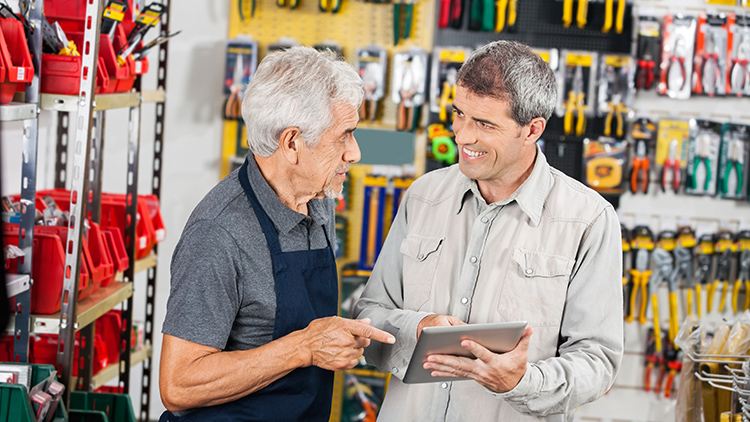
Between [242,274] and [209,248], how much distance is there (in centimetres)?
10

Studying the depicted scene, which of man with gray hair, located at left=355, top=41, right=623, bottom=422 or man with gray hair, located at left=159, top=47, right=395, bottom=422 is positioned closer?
man with gray hair, located at left=159, top=47, right=395, bottom=422

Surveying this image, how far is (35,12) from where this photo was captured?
2.27 metres

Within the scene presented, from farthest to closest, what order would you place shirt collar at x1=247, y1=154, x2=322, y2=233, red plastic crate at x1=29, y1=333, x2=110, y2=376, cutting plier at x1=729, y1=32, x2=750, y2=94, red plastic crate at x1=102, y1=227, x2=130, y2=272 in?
cutting plier at x1=729, y1=32, x2=750, y2=94, red plastic crate at x1=102, y1=227, x2=130, y2=272, red plastic crate at x1=29, y1=333, x2=110, y2=376, shirt collar at x1=247, y1=154, x2=322, y2=233

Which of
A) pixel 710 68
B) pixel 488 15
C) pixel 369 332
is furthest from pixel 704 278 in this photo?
pixel 369 332

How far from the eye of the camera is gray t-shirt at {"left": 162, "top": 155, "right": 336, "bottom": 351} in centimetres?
169

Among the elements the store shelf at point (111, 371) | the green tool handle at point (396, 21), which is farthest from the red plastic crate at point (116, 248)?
the green tool handle at point (396, 21)

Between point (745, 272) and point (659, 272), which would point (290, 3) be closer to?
point (659, 272)

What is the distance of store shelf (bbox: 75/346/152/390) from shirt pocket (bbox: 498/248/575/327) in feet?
6.04

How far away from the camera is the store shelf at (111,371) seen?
119 inches

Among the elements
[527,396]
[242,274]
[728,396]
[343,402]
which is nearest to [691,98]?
[728,396]

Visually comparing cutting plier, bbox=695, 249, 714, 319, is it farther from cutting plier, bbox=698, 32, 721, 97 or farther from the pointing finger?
the pointing finger

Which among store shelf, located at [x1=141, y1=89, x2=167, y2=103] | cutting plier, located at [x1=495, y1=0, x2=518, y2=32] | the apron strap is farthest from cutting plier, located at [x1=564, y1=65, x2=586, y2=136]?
the apron strap

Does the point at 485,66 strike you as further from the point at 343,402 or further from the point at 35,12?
the point at 343,402

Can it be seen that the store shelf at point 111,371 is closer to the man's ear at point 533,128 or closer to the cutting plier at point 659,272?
the man's ear at point 533,128
